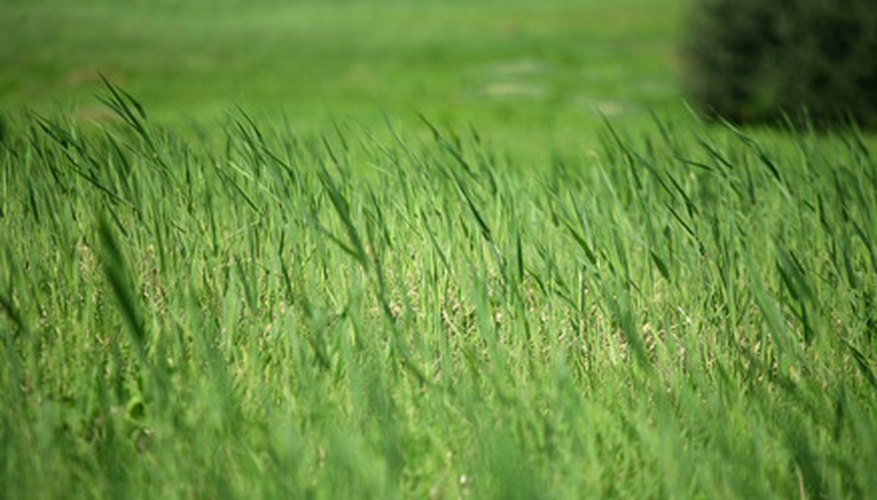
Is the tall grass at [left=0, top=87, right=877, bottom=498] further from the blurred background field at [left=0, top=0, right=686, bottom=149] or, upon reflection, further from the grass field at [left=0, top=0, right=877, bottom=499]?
the blurred background field at [left=0, top=0, right=686, bottom=149]

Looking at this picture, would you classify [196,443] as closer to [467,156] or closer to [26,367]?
[26,367]

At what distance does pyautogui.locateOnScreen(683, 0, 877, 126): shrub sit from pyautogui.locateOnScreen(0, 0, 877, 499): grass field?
12739mm

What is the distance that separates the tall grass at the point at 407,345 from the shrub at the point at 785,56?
42.1 ft

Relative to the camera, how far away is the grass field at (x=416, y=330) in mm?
1498

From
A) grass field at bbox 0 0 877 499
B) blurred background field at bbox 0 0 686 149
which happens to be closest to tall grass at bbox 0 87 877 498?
grass field at bbox 0 0 877 499

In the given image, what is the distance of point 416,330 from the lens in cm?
189

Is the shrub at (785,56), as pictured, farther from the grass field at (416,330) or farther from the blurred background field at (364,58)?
the grass field at (416,330)

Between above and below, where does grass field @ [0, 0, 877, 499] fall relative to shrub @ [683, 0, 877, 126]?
above

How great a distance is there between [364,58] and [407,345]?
71.3ft

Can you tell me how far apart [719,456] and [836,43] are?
15981 mm

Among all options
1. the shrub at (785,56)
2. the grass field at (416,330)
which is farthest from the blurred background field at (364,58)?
the grass field at (416,330)

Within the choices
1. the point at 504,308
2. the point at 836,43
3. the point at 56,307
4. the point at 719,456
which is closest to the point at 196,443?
the point at 56,307

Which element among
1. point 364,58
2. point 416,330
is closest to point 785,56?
point 364,58

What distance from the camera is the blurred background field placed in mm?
15438
